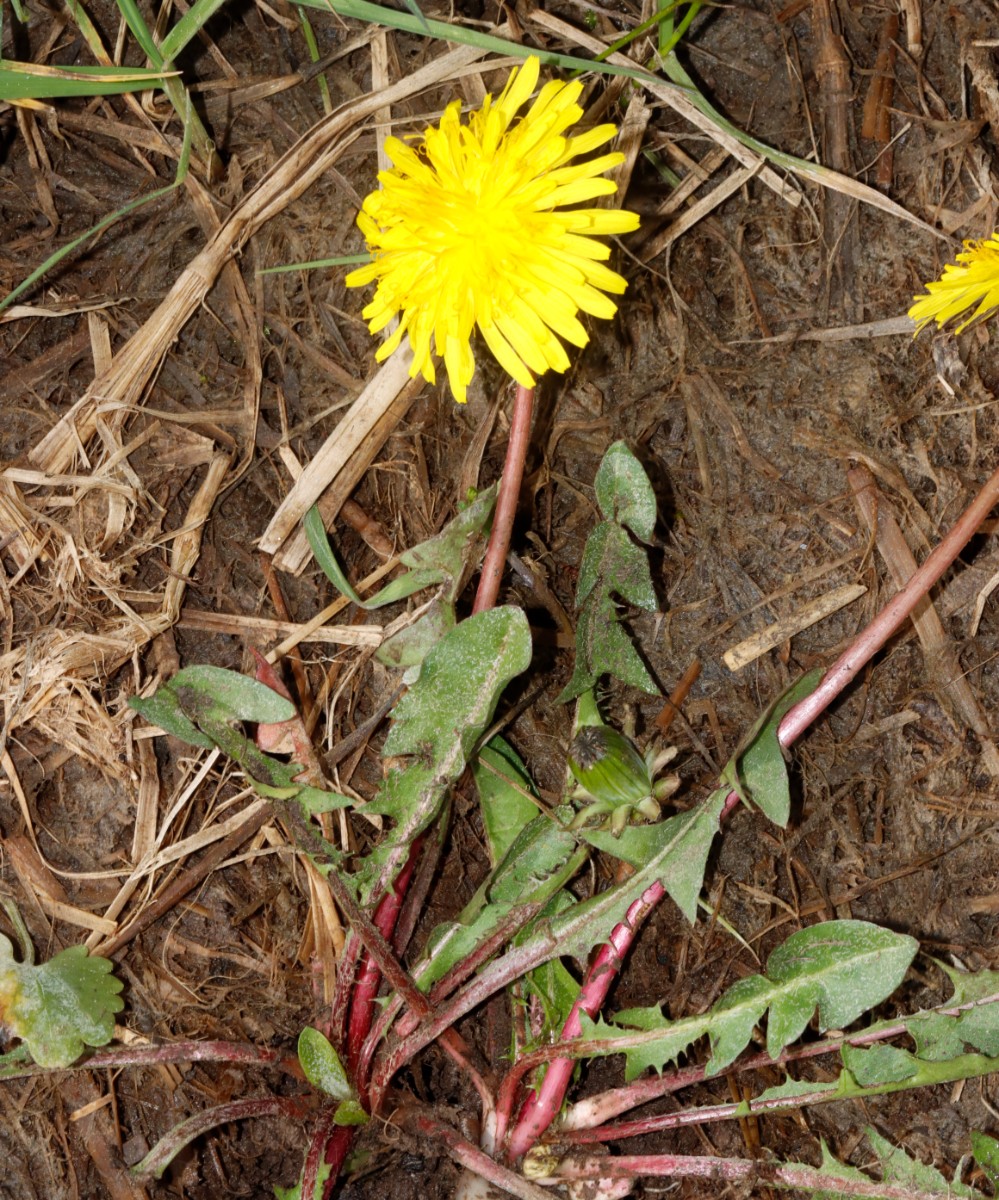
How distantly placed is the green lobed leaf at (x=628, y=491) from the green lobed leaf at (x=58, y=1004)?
51.3 inches

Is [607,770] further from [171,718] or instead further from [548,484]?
[171,718]

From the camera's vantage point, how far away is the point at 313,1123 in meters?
2.03

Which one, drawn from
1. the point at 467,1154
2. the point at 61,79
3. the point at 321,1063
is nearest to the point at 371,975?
the point at 321,1063

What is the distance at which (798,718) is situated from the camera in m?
1.97

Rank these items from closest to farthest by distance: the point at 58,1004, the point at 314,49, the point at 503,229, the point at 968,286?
the point at 503,229, the point at 968,286, the point at 58,1004, the point at 314,49

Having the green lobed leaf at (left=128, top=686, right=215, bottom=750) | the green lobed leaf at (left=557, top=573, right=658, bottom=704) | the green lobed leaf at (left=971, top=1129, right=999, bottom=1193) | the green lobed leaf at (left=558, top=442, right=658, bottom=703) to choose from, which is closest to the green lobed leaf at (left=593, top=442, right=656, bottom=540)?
the green lobed leaf at (left=558, top=442, right=658, bottom=703)

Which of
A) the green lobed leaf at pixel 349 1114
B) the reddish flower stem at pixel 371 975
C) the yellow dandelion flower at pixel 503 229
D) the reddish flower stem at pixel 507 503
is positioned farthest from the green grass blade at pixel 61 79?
the green lobed leaf at pixel 349 1114

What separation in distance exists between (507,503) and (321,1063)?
1.07 metres

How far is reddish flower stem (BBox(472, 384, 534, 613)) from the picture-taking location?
1.87 metres

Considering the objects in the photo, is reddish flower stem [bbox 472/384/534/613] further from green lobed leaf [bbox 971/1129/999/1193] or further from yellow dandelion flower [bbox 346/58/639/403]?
green lobed leaf [bbox 971/1129/999/1193]

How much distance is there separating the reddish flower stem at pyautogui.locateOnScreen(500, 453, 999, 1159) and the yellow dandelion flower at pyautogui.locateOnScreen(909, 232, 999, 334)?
29 cm

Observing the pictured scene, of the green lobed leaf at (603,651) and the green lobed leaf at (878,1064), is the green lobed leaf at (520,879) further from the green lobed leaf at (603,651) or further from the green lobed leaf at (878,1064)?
the green lobed leaf at (878,1064)

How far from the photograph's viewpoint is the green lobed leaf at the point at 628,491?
197cm

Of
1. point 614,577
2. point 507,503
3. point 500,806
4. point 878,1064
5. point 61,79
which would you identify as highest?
point 61,79
